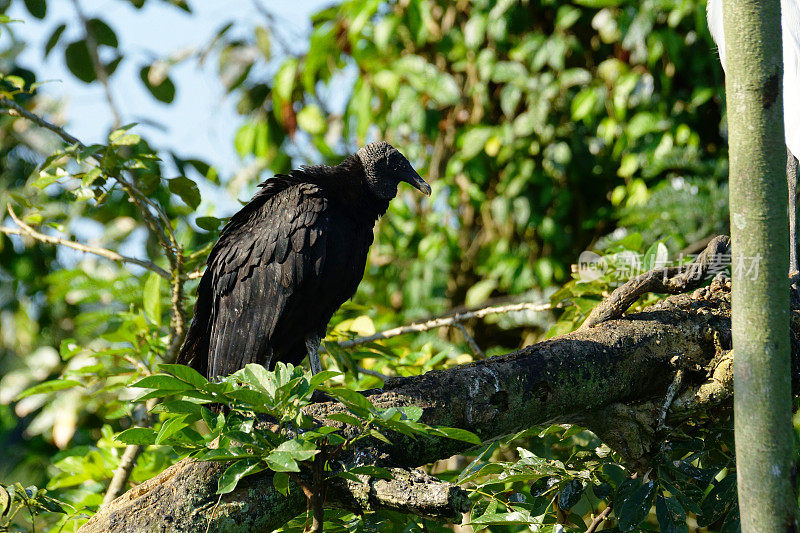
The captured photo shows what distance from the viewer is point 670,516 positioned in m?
1.71

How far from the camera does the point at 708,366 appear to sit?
201 cm

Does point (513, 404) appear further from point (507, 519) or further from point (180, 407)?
point (180, 407)

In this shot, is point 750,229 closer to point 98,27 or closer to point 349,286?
point 349,286

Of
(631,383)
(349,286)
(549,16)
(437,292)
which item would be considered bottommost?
(631,383)

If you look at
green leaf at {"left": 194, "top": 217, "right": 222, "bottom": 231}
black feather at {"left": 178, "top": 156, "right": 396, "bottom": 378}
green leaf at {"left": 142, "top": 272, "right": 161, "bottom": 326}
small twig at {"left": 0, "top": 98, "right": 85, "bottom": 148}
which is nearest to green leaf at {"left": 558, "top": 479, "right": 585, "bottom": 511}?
black feather at {"left": 178, "top": 156, "right": 396, "bottom": 378}

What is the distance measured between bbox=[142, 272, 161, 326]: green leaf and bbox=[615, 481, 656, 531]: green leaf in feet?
6.13

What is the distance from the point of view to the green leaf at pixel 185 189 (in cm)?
260

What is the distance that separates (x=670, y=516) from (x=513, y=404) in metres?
0.45

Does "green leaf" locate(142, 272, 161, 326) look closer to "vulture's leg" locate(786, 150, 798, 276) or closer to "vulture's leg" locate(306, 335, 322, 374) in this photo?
"vulture's leg" locate(306, 335, 322, 374)

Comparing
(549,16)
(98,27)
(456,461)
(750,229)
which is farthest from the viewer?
(549,16)

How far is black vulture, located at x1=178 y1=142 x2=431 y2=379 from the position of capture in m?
2.40

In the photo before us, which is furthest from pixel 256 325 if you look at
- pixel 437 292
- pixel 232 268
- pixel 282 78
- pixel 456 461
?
pixel 282 78

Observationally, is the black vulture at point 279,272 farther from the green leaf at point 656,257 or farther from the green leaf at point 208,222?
the green leaf at point 656,257

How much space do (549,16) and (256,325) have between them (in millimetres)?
3412
